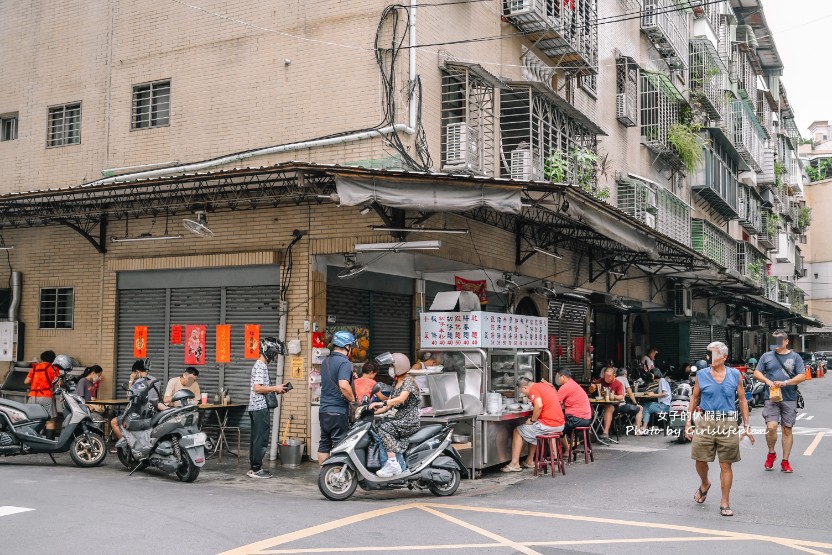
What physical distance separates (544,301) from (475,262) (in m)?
5.32

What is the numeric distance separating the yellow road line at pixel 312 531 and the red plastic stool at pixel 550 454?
331 centimetres

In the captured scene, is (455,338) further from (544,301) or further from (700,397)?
(544,301)

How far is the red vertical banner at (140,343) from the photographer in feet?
50.4

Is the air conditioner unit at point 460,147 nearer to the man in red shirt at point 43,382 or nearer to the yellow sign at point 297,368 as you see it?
the yellow sign at point 297,368

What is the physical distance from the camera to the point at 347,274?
13.9 m

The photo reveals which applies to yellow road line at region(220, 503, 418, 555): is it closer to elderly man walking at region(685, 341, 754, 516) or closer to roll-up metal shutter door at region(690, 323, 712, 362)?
elderly man walking at region(685, 341, 754, 516)

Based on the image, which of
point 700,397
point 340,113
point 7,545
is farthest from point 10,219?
point 700,397

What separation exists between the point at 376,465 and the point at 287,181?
4.40 m

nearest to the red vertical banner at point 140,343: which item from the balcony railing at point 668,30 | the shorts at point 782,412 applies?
the shorts at point 782,412

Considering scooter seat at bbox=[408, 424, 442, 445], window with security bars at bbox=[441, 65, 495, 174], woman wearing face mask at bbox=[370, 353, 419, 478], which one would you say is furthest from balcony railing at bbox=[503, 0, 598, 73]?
scooter seat at bbox=[408, 424, 442, 445]

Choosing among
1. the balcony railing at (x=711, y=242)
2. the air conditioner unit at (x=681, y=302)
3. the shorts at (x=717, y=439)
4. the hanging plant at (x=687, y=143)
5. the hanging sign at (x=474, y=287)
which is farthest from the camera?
the balcony railing at (x=711, y=242)

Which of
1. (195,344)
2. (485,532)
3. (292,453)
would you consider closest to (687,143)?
(195,344)

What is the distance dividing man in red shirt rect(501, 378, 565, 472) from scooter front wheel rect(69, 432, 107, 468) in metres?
6.05

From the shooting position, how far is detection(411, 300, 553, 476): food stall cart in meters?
12.1
